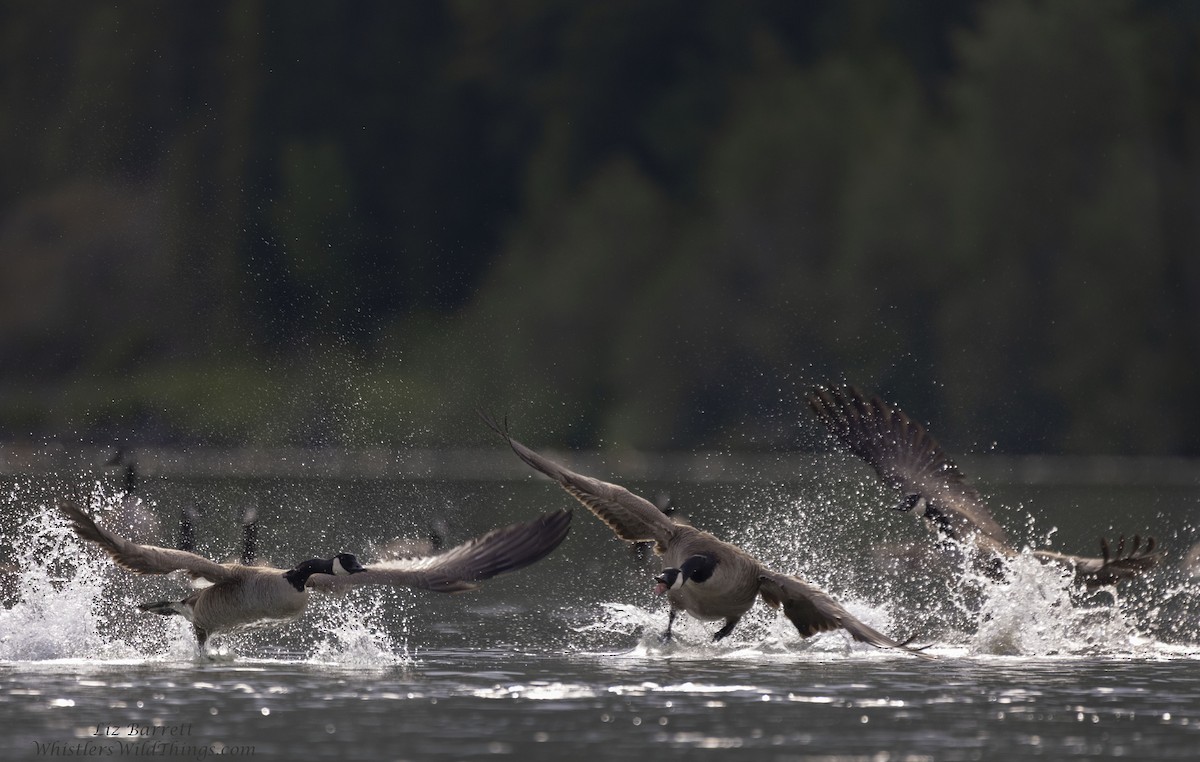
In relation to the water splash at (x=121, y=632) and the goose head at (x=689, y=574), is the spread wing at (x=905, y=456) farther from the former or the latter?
the water splash at (x=121, y=632)

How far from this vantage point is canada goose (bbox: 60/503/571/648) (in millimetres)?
16219

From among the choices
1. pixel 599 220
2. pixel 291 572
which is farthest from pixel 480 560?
pixel 599 220

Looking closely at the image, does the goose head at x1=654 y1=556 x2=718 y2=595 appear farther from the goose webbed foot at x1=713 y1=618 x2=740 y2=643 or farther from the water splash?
the water splash

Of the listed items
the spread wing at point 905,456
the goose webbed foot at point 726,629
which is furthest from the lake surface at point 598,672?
the spread wing at point 905,456

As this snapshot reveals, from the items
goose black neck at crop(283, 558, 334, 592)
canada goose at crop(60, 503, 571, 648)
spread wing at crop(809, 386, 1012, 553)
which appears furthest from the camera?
spread wing at crop(809, 386, 1012, 553)

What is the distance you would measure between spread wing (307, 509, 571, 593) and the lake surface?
666 mm

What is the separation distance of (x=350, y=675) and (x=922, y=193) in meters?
51.8

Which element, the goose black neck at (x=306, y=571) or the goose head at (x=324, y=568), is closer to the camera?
the goose head at (x=324, y=568)

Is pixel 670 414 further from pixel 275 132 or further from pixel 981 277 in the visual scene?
pixel 275 132

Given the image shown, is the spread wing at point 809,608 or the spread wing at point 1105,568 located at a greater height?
the spread wing at point 1105,568

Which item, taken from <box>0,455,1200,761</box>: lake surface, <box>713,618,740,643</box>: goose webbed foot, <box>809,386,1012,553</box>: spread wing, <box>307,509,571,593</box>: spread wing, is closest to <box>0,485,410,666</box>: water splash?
<box>0,455,1200,761</box>: lake surface

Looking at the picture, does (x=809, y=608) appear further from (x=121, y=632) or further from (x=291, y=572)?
(x=121, y=632)

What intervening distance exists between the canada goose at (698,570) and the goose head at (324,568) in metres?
1.46

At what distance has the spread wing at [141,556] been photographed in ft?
52.3
